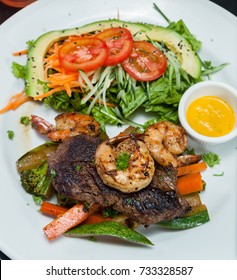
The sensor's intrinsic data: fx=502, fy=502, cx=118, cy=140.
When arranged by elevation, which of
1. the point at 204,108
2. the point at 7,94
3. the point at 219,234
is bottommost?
the point at 219,234

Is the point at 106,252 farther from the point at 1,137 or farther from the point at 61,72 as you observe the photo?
the point at 61,72

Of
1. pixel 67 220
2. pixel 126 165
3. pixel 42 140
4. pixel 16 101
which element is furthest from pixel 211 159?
pixel 16 101

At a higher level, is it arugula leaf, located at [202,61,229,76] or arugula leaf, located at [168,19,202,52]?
arugula leaf, located at [168,19,202,52]

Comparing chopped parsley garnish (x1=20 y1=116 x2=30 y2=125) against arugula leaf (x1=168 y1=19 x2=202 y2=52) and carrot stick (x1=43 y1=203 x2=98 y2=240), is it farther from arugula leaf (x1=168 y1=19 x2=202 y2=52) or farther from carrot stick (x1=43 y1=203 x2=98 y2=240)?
arugula leaf (x1=168 y1=19 x2=202 y2=52)

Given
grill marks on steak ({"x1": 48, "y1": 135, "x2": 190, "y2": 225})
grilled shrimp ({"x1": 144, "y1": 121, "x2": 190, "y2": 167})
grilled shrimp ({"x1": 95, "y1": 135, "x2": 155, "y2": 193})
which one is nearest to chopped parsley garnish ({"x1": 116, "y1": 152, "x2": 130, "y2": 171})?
grilled shrimp ({"x1": 95, "y1": 135, "x2": 155, "y2": 193})

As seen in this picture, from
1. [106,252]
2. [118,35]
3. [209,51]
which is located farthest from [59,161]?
[209,51]

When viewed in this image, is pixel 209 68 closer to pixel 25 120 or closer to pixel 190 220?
pixel 190 220

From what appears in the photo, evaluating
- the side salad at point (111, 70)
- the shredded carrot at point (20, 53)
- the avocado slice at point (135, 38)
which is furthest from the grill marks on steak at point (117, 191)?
the shredded carrot at point (20, 53)
